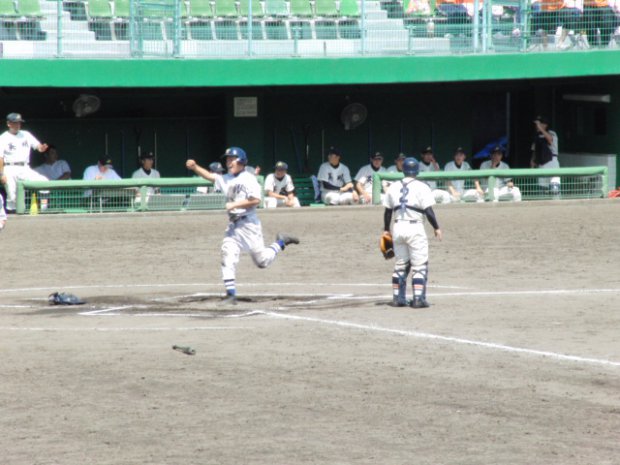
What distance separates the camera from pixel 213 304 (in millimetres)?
13438

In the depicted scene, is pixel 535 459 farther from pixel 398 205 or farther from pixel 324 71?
pixel 324 71

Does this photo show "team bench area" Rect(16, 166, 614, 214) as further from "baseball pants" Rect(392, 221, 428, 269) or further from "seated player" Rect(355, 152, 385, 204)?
"baseball pants" Rect(392, 221, 428, 269)

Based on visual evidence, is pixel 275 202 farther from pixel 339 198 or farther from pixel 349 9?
pixel 349 9

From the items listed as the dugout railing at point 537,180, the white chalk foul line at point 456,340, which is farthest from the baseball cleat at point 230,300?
the dugout railing at point 537,180

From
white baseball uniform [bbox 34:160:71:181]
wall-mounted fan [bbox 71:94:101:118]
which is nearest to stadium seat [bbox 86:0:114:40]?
wall-mounted fan [bbox 71:94:101:118]

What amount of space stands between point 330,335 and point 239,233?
221 centimetres

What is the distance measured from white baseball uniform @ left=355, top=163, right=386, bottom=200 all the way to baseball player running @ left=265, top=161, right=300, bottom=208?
49.2 inches

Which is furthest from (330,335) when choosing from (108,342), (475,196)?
(475,196)

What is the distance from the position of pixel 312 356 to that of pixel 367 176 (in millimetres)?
13007

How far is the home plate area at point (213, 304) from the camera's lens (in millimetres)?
12938

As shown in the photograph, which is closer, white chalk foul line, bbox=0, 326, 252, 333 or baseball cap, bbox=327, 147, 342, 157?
white chalk foul line, bbox=0, 326, 252, 333

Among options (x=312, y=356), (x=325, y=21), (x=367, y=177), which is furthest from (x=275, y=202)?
(x=312, y=356)

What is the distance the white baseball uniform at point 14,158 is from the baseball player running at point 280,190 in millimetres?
3953

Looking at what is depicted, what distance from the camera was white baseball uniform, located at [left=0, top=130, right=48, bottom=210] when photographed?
21125mm
